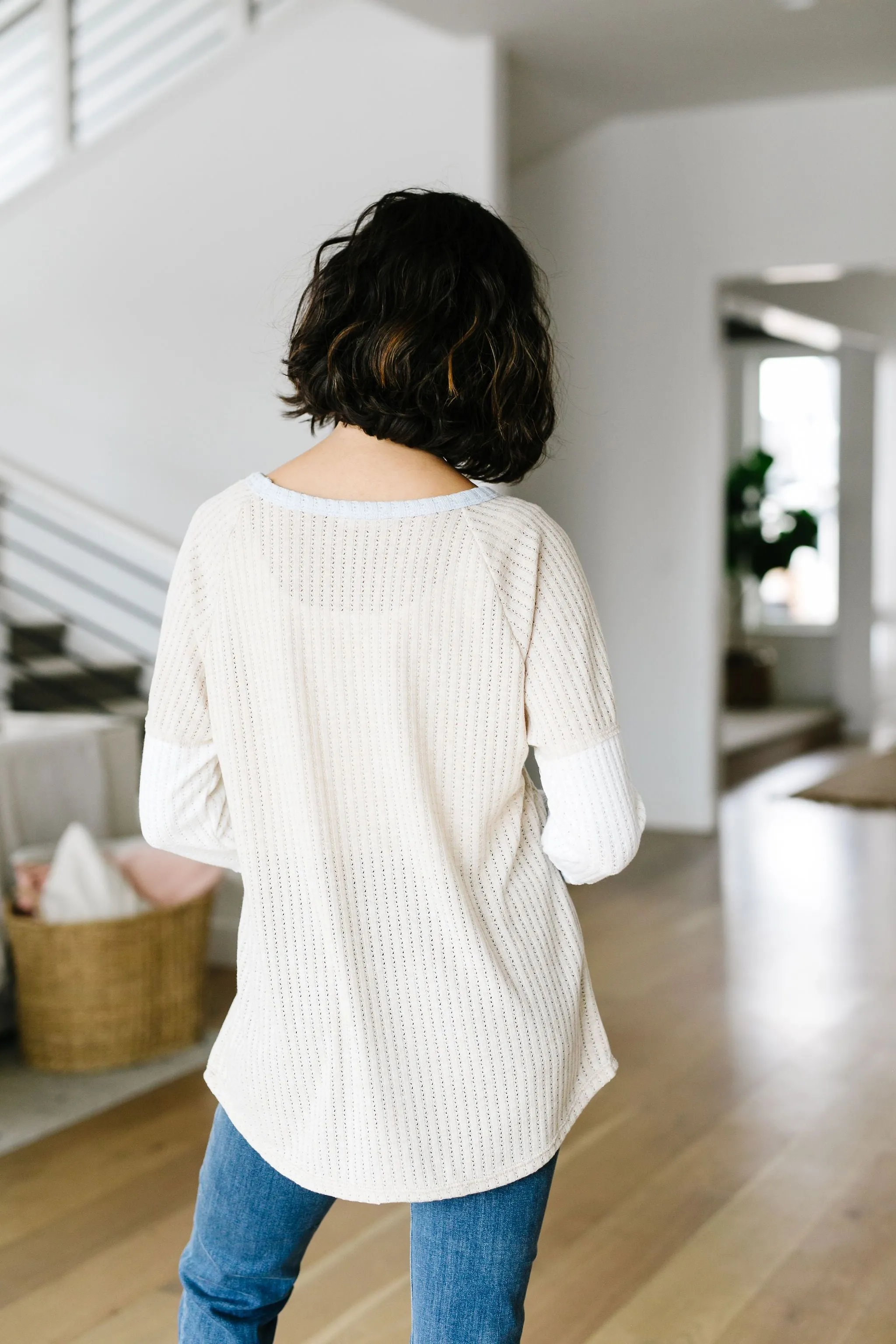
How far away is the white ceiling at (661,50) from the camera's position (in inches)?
163

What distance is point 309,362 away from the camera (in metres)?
1.01

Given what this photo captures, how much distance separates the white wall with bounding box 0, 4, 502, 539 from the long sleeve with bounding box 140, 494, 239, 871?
3.20 meters

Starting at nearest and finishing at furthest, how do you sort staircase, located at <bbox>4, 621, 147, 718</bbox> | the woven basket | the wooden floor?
the wooden floor, the woven basket, staircase, located at <bbox>4, 621, 147, 718</bbox>

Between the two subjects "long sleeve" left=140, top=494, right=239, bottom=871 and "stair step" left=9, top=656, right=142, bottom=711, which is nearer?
"long sleeve" left=140, top=494, right=239, bottom=871

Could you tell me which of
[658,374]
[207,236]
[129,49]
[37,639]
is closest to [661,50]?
[658,374]

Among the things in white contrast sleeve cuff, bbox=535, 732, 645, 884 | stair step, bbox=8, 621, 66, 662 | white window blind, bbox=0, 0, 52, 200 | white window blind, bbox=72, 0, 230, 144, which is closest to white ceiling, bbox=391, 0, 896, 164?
white window blind, bbox=72, 0, 230, 144

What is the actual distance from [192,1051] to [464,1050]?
224 centimetres

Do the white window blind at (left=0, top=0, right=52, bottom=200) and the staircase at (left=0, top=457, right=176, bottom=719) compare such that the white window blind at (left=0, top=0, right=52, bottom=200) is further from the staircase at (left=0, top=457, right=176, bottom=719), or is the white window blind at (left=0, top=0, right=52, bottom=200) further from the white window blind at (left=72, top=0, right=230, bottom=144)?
the staircase at (left=0, top=457, right=176, bottom=719)

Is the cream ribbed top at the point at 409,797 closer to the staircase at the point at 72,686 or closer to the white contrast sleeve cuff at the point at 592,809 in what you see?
the white contrast sleeve cuff at the point at 592,809

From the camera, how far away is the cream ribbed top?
0.96m

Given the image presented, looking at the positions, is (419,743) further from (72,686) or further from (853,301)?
(853,301)

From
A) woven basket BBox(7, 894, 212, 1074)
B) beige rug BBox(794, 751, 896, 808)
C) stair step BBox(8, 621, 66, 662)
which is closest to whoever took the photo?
woven basket BBox(7, 894, 212, 1074)

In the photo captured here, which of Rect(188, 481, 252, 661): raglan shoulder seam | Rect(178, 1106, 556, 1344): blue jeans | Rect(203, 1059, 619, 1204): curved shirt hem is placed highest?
Rect(188, 481, 252, 661): raglan shoulder seam

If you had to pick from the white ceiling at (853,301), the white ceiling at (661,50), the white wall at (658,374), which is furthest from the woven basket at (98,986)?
the white ceiling at (853,301)
